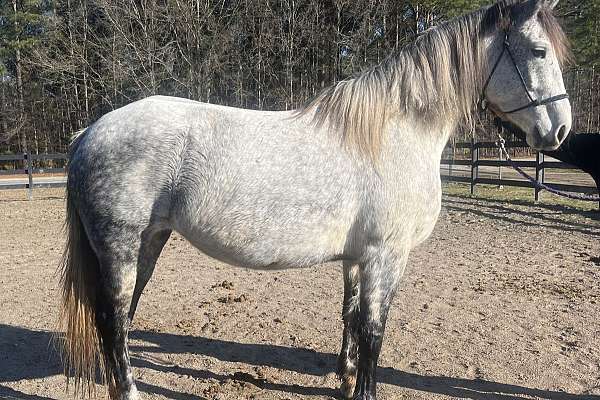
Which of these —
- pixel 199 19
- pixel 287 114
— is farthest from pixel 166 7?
pixel 287 114

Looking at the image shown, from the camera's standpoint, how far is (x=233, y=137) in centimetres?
241

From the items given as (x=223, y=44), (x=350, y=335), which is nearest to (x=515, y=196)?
(x=223, y=44)

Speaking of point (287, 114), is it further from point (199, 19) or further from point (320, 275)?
point (199, 19)

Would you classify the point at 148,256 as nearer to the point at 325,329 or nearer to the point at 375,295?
the point at 375,295

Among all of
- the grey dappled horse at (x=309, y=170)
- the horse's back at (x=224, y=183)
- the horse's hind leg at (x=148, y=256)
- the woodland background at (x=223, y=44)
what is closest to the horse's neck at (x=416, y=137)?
the grey dappled horse at (x=309, y=170)

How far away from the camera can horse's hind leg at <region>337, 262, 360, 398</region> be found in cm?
296

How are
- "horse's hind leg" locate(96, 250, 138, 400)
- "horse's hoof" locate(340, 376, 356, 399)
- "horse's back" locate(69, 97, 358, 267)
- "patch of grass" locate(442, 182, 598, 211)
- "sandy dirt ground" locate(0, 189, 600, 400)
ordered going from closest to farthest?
"horse's back" locate(69, 97, 358, 267)
"horse's hind leg" locate(96, 250, 138, 400)
"horse's hoof" locate(340, 376, 356, 399)
"sandy dirt ground" locate(0, 189, 600, 400)
"patch of grass" locate(442, 182, 598, 211)

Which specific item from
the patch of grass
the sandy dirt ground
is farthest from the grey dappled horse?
the patch of grass

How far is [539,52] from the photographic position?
2.42 metres

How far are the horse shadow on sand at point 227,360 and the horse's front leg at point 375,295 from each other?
1.99 ft

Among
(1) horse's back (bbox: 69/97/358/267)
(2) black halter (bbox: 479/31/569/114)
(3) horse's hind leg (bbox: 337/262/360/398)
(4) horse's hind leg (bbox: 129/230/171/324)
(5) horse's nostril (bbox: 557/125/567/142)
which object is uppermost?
(2) black halter (bbox: 479/31/569/114)

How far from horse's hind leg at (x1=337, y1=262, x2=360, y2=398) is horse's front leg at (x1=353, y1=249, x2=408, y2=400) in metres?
0.37

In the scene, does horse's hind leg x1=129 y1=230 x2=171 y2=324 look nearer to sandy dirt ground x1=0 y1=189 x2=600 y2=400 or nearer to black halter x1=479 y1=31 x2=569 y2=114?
sandy dirt ground x1=0 y1=189 x2=600 y2=400

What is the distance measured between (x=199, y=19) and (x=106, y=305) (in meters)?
14.0
